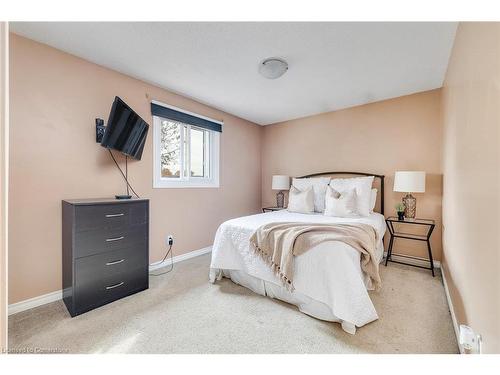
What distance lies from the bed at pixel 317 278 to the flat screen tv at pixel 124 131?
55.1 inches

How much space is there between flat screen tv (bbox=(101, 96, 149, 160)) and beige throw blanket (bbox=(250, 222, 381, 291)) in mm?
1661

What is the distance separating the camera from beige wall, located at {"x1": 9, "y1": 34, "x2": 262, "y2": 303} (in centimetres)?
194

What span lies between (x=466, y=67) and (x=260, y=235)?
76.6 inches

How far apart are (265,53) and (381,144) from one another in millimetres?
2258

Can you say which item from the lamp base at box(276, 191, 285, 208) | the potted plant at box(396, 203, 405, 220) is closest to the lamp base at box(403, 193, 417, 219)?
the potted plant at box(396, 203, 405, 220)

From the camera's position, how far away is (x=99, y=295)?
1.99 metres

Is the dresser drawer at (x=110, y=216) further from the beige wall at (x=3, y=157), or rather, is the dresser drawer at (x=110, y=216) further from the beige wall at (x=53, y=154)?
the beige wall at (x=3, y=157)

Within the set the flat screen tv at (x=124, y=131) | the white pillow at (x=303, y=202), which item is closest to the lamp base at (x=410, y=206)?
the white pillow at (x=303, y=202)

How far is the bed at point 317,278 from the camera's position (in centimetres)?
167

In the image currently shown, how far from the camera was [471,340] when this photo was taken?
1.17m

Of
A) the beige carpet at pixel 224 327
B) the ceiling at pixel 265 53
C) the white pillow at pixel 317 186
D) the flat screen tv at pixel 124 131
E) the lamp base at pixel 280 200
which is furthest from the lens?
the lamp base at pixel 280 200

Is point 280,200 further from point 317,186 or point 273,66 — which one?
point 273,66

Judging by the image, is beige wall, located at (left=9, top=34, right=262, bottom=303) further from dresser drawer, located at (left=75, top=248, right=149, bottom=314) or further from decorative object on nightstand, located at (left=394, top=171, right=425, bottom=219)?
decorative object on nightstand, located at (left=394, top=171, right=425, bottom=219)

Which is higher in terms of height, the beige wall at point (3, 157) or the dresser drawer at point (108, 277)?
the beige wall at point (3, 157)
